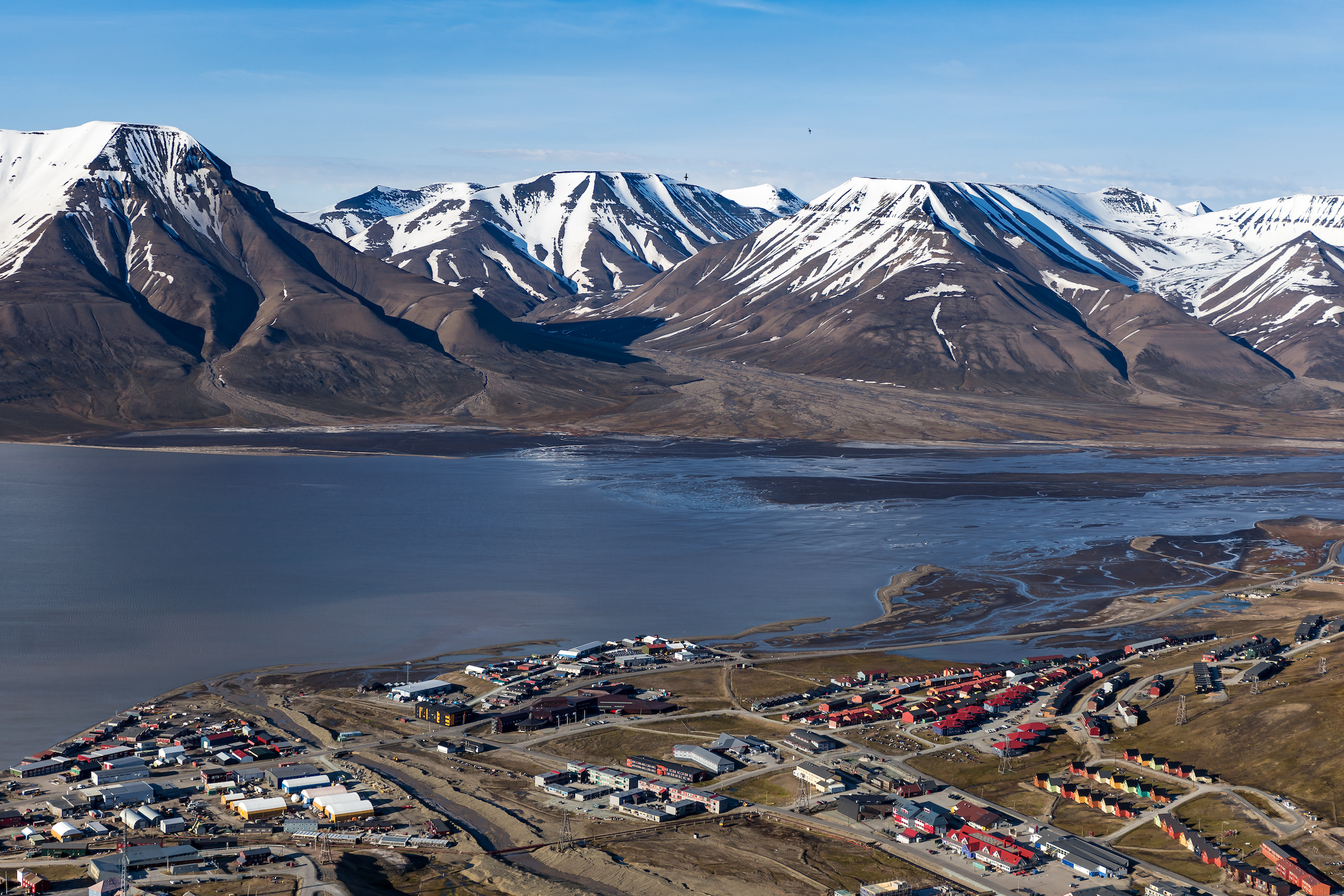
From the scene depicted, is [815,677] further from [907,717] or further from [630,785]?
[630,785]

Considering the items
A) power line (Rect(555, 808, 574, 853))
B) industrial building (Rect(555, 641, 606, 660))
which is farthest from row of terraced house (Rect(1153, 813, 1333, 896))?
industrial building (Rect(555, 641, 606, 660))

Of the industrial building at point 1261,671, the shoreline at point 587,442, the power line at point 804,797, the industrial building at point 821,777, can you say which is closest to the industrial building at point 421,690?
the industrial building at point 821,777

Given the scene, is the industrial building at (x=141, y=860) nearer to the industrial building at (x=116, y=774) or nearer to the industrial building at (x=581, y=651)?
the industrial building at (x=116, y=774)

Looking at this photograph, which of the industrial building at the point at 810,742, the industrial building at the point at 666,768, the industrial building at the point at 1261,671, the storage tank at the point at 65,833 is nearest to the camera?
the storage tank at the point at 65,833

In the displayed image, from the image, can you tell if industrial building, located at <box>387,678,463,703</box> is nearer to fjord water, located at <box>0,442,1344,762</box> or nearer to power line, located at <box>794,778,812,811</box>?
fjord water, located at <box>0,442,1344,762</box>

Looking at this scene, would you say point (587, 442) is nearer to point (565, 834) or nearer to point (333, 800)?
point (333, 800)

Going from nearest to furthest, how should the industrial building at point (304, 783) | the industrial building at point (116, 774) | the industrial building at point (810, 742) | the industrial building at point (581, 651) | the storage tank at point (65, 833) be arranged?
1. the storage tank at point (65, 833)
2. the industrial building at point (304, 783)
3. the industrial building at point (116, 774)
4. the industrial building at point (810, 742)
5. the industrial building at point (581, 651)
